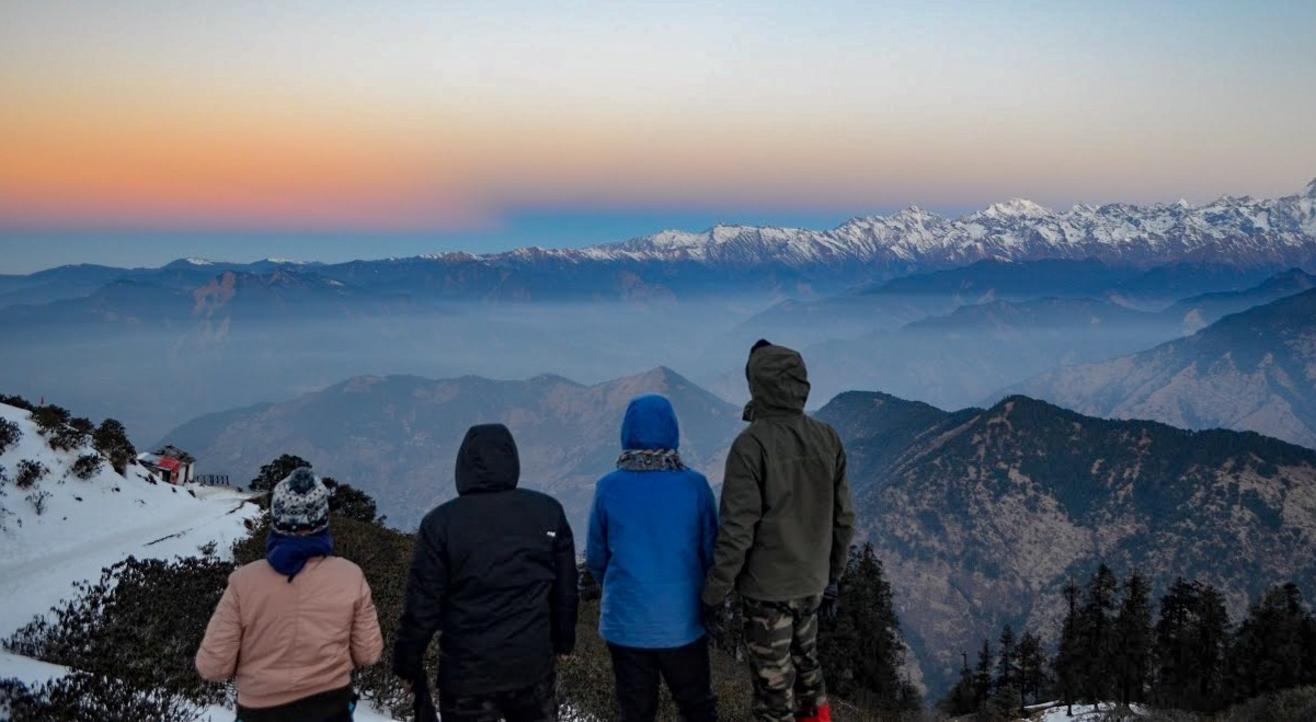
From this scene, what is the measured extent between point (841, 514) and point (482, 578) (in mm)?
3057

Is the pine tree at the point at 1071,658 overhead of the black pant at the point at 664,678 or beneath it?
beneath

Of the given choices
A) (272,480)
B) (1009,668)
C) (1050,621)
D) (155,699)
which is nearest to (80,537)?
(155,699)

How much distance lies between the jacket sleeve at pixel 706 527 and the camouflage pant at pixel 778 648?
0.51 metres

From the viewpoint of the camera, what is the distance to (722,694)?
12.7m

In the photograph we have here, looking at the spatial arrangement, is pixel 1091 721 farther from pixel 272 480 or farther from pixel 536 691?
pixel 272 480

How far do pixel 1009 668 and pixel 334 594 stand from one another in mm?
56528

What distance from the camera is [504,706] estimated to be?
5.37 metres

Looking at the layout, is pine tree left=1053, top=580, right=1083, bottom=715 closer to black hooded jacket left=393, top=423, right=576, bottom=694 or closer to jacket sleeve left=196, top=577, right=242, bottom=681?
black hooded jacket left=393, top=423, right=576, bottom=694

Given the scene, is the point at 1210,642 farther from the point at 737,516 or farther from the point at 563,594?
the point at 563,594

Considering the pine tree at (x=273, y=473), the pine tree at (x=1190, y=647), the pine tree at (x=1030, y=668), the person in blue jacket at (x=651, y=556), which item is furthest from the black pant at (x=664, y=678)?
the pine tree at (x=1030, y=668)

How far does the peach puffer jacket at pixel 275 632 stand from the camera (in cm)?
474

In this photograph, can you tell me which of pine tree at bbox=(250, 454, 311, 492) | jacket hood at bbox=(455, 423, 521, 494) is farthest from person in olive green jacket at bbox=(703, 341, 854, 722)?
pine tree at bbox=(250, 454, 311, 492)

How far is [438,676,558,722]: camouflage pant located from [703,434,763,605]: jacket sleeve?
143cm

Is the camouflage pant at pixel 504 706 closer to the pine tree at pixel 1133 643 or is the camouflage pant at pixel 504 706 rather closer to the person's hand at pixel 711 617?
the person's hand at pixel 711 617
